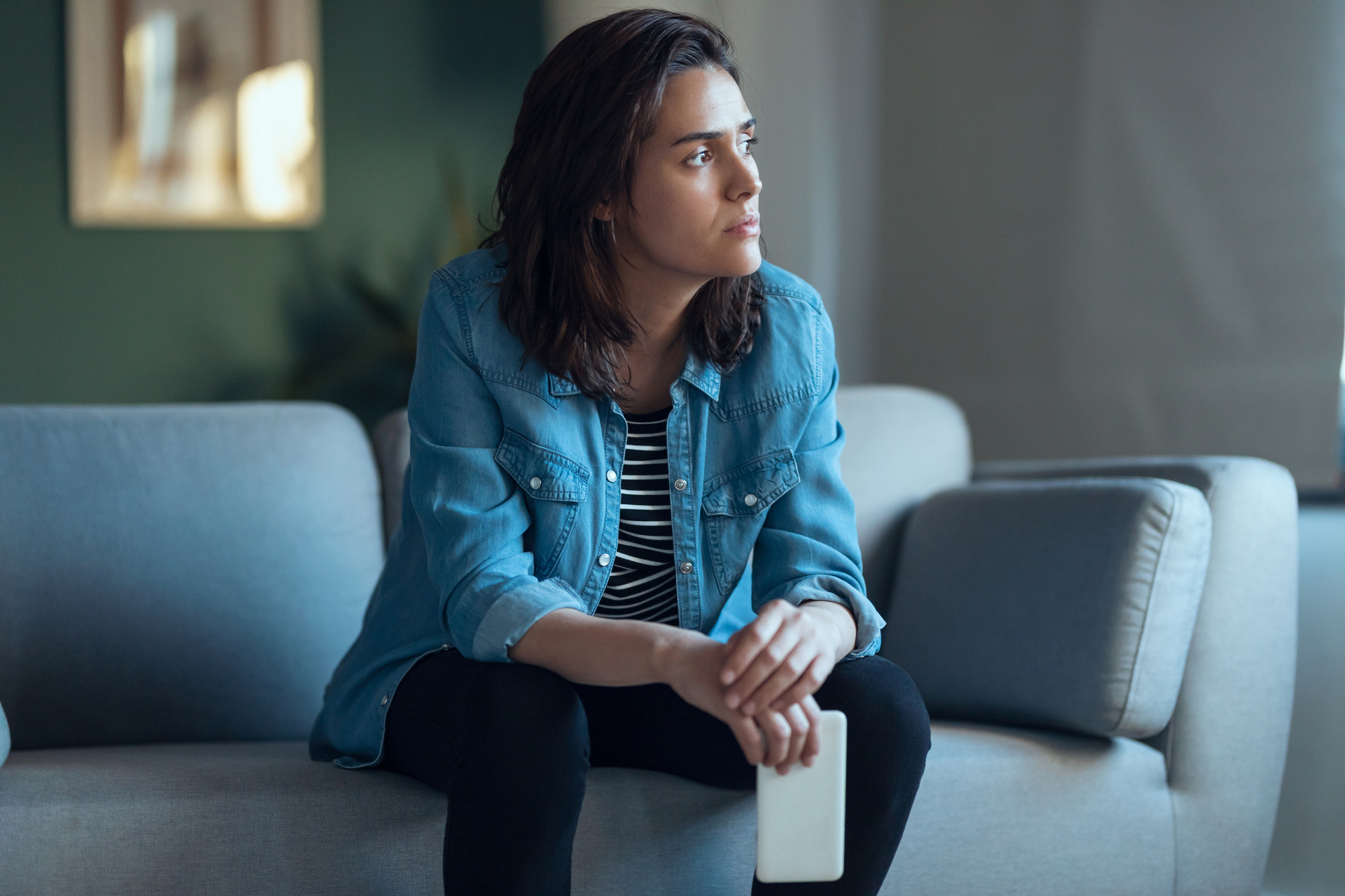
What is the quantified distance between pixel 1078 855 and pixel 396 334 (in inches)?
92.0

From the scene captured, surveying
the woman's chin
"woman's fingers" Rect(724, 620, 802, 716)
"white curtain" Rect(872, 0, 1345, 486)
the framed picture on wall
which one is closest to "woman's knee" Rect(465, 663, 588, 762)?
"woman's fingers" Rect(724, 620, 802, 716)

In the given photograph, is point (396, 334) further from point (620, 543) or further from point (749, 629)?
point (749, 629)

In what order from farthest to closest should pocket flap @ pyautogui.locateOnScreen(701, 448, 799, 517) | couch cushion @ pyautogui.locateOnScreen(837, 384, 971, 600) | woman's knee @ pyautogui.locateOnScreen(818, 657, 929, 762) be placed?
couch cushion @ pyautogui.locateOnScreen(837, 384, 971, 600) → pocket flap @ pyautogui.locateOnScreen(701, 448, 799, 517) → woman's knee @ pyautogui.locateOnScreen(818, 657, 929, 762)

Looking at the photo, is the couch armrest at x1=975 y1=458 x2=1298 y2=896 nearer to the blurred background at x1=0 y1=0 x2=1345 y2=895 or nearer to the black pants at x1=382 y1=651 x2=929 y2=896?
the blurred background at x1=0 y1=0 x2=1345 y2=895

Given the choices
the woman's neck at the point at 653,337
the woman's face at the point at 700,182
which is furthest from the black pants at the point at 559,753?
the woman's face at the point at 700,182

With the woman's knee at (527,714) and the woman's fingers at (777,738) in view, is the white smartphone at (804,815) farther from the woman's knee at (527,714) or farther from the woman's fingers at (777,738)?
the woman's knee at (527,714)

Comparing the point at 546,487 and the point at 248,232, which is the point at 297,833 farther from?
the point at 248,232

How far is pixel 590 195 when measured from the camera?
1.09m

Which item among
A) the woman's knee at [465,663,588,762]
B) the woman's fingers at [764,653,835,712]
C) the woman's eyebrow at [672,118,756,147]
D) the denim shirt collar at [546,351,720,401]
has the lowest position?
the woman's knee at [465,663,588,762]

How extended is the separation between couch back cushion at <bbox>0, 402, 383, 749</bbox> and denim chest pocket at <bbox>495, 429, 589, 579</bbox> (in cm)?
56

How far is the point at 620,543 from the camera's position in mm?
1158

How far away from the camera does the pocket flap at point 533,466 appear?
3.59ft

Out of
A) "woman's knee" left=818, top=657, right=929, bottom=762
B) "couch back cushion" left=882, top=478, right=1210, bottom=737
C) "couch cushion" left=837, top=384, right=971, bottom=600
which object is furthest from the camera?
"couch cushion" left=837, top=384, right=971, bottom=600

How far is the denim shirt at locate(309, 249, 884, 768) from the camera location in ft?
3.51
